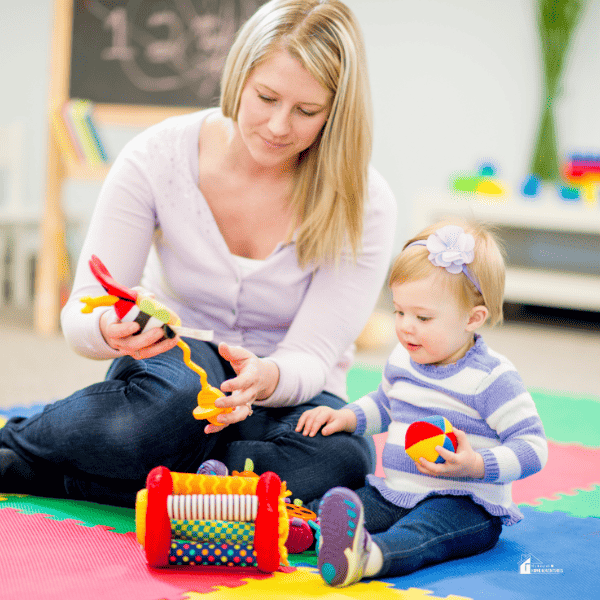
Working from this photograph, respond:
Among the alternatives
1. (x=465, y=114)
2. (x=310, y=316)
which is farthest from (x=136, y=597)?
(x=465, y=114)

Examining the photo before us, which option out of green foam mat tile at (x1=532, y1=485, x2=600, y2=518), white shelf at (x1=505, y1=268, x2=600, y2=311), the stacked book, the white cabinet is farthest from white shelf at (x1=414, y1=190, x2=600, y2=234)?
green foam mat tile at (x1=532, y1=485, x2=600, y2=518)

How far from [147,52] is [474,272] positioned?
1726 millimetres

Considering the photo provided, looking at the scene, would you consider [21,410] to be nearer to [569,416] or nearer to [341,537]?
[341,537]

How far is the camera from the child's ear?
38.9 inches

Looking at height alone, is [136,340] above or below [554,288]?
above

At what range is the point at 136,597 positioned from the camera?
0.76m

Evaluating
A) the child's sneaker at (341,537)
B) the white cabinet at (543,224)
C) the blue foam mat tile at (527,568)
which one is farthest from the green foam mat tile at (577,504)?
the white cabinet at (543,224)

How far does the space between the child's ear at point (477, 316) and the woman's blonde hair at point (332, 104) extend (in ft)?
0.74

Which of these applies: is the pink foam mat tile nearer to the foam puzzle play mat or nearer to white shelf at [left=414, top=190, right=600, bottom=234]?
the foam puzzle play mat

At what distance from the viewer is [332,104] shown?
1.07 metres

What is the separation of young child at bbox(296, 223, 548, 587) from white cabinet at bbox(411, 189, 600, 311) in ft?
5.80

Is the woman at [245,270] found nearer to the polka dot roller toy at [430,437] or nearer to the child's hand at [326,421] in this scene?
the child's hand at [326,421]

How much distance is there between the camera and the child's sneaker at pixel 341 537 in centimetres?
79

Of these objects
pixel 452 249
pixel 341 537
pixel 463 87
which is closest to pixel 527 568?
pixel 341 537
